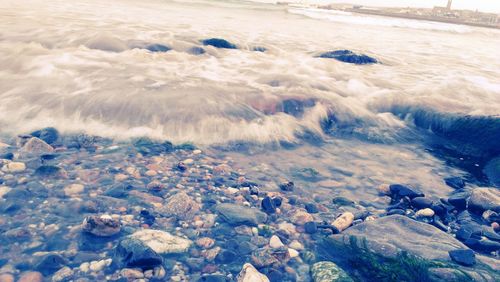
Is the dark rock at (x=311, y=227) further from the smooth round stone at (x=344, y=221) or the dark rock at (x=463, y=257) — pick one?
the dark rock at (x=463, y=257)

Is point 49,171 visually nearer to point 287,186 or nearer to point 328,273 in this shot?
point 287,186

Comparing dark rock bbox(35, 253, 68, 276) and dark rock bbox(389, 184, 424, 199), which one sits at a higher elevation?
dark rock bbox(389, 184, 424, 199)

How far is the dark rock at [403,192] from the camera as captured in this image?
15.1 ft

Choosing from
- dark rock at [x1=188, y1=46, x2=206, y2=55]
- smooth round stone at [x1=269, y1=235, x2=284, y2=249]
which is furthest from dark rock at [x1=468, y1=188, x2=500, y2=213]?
dark rock at [x1=188, y1=46, x2=206, y2=55]

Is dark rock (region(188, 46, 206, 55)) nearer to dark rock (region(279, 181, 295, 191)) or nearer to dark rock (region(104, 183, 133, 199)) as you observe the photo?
dark rock (region(279, 181, 295, 191))

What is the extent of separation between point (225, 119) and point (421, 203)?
343cm

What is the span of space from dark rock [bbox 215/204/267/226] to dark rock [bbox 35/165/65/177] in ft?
5.98

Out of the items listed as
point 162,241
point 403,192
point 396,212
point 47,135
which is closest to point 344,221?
point 396,212

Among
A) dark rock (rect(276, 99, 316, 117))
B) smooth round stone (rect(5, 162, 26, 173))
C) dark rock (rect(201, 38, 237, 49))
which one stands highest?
dark rock (rect(201, 38, 237, 49))

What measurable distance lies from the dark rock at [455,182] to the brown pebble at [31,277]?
15.9ft

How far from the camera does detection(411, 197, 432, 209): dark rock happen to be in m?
4.36

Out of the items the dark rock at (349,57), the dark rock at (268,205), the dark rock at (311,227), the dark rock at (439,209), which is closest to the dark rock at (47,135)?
the dark rock at (268,205)

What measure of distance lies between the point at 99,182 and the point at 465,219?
13.1 feet

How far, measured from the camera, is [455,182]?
17.2 ft
